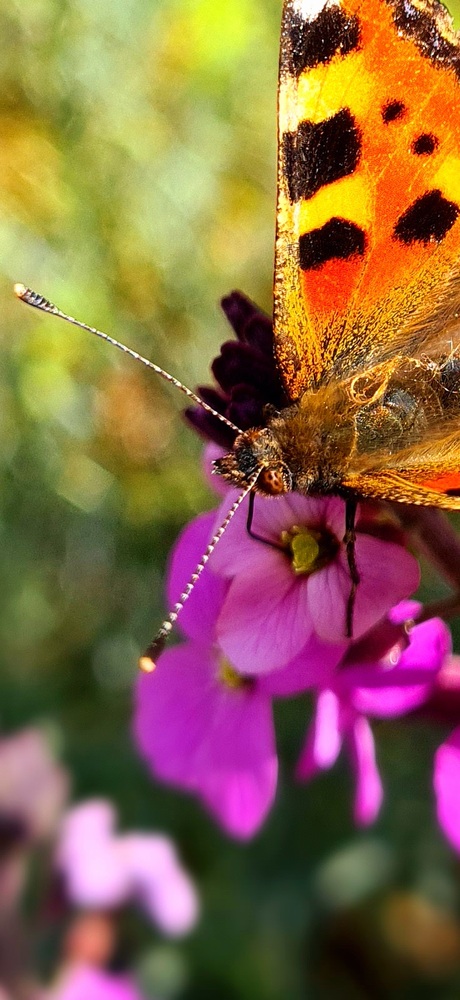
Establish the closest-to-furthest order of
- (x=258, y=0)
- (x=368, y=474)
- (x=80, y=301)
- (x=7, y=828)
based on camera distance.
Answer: (x=368, y=474), (x=7, y=828), (x=80, y=301), (x=258, y=0)

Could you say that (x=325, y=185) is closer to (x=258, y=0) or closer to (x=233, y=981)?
(x=233, y=981)

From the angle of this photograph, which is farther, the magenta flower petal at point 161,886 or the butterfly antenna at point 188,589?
the magenta flower petal at point 161,886

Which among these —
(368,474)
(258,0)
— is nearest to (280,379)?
(368,474)

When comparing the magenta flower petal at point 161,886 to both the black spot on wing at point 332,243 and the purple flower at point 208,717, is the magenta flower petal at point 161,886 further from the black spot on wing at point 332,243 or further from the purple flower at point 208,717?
the black spot on wing at point 332,243

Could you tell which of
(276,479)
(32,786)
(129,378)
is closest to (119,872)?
(32,786)

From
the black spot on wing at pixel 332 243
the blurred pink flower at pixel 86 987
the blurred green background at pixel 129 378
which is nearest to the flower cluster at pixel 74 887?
the blurred pink flower at pixel 86 987

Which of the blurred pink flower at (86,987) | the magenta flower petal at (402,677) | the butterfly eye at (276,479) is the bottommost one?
the blurred pink flower at (86,987)

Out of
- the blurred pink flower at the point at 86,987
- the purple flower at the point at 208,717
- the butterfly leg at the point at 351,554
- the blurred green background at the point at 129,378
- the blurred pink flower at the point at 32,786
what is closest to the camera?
the butterfly leg at the point at 351,554
